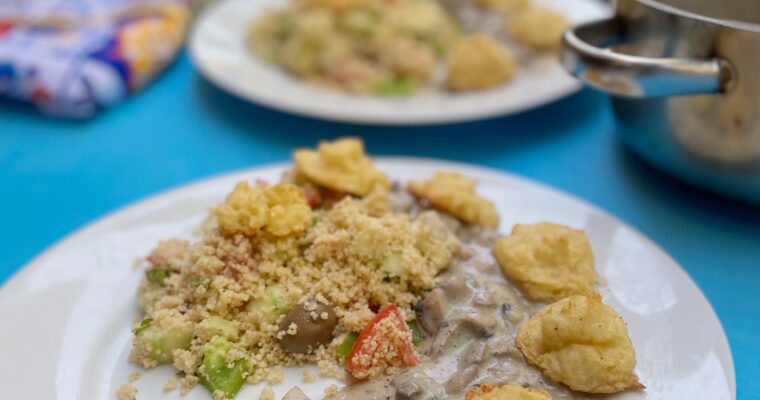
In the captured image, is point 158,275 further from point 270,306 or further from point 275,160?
point 275,160

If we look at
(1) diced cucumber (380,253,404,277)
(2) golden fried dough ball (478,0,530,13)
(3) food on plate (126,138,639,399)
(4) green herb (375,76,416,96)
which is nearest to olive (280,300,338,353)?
(3) food on plate (126,138,639,399)

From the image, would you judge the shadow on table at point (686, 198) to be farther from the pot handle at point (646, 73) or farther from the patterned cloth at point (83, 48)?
the patterned cloth at point (83, 48)

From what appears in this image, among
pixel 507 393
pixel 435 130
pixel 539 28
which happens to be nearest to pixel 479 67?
pixel 435 130

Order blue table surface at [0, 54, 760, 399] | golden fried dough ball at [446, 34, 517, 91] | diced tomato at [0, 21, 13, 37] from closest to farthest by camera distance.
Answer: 1. blue table surface at [0, 54, 760, 399]
2. golden fried dough ball at [446, 34, 517, 91]
3. diced tomato at [0, 21, 13, 37]

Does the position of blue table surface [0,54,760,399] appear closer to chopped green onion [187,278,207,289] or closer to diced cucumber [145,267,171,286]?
diced cucumber [145,267,171,286]

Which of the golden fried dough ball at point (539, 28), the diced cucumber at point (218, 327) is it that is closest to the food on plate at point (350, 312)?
the diced cucumber at point (218, 327)

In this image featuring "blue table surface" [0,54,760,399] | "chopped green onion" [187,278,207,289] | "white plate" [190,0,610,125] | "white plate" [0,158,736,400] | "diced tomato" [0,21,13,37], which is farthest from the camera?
"diced tomato" [0,21,13,37]

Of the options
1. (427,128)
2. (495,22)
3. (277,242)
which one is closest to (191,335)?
(277,242)
